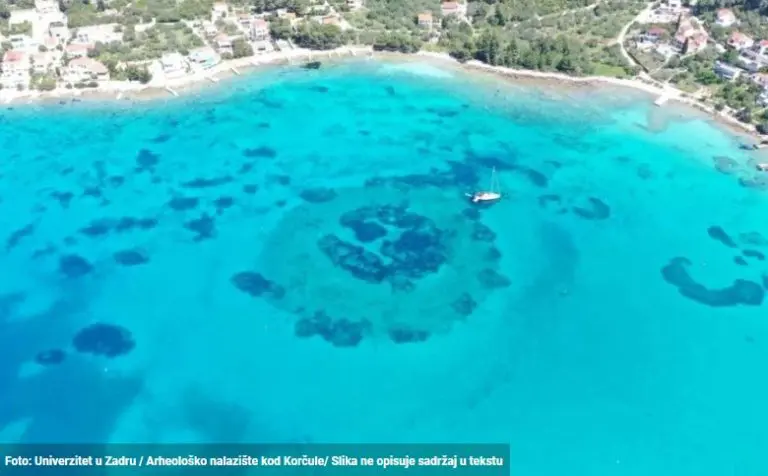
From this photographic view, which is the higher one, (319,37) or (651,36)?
(319,37)

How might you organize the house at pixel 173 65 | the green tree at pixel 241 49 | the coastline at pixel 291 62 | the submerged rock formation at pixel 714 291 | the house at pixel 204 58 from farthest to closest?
the green tree at pixel 241 49 → the house at pixel 204 58 → the house at pixel 173 65 → the coastline at pixel 291 62 → the submerged rock formation at pixel 714 291

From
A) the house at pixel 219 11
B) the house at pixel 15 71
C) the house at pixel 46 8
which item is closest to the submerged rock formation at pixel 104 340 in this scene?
the house at pixel 15 71

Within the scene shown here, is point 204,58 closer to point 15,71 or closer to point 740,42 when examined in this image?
point 15,71

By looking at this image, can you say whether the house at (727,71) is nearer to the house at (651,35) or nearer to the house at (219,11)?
the house at (651,35)

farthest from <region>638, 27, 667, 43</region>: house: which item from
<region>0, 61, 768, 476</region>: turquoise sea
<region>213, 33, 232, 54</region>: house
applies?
<region>213, 33, 232, 54</region>: house

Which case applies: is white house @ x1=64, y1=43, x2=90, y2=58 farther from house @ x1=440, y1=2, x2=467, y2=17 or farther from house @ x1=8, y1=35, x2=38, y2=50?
house @ x1=440, y1=2, x2=467, y2=17

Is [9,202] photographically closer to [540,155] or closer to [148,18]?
[148,18]
